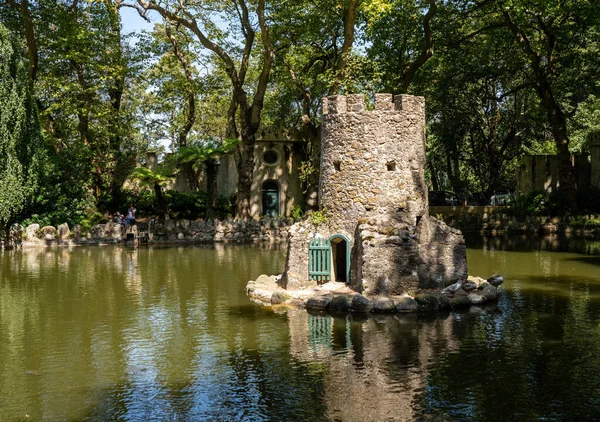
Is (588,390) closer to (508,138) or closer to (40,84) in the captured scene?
(40,84)

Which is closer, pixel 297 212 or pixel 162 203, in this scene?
pixel 162 203

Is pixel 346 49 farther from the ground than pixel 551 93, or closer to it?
farther from the ground

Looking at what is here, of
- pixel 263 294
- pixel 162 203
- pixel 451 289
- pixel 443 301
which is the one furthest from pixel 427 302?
pixel 162 203

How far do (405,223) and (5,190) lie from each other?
2112cm

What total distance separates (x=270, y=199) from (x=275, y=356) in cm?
3229

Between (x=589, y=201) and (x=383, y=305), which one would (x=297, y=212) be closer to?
(x=589, y=201)

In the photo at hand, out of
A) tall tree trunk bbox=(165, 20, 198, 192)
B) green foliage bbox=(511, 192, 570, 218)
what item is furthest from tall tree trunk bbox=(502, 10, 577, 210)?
tall tree trunk bbox=(165, 20, 198, 192)

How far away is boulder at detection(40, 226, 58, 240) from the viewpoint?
102 ft

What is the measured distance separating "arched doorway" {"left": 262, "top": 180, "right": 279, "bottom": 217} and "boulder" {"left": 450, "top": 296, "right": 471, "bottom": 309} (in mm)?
28237

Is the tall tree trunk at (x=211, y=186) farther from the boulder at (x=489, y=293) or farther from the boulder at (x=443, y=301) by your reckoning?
the boulder at (x=443, y=301)

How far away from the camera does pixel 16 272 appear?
21.8 metres

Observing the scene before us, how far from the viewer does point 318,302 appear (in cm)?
1578

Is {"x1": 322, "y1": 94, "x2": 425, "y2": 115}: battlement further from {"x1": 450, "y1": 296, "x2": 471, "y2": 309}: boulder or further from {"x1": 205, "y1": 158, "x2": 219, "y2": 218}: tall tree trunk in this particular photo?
{"x1": 205, "y1": 158, "x2": 219, "y2": 218}: tall tree trunk

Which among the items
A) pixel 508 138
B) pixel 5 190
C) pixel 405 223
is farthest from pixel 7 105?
pixel 508 138
